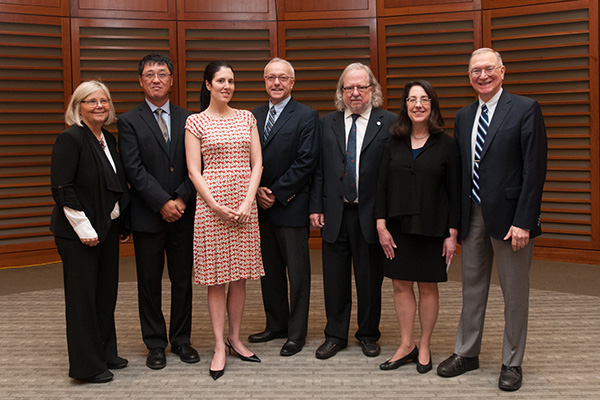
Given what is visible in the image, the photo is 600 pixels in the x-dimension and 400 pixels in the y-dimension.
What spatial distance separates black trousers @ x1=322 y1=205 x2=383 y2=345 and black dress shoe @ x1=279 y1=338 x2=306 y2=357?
161mm

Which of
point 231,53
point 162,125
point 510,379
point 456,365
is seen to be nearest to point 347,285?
point 456,365

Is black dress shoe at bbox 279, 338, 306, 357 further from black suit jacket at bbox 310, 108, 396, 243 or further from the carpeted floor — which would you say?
black suit jacket at bbox 310, 108, 396, 243

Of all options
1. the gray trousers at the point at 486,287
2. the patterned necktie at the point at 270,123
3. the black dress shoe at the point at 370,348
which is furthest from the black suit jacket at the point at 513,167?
the patterned necktie at the point at 270,123

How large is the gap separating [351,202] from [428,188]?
488 mm

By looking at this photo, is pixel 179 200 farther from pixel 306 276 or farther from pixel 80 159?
pixel 306 276

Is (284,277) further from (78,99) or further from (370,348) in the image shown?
(78,99)

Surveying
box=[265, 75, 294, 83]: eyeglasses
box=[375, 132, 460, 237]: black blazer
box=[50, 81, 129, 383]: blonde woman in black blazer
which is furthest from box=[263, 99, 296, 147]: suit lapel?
box=[50, 81, 129, 383]: blonde woman in black blazer

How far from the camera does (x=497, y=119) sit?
2.77m

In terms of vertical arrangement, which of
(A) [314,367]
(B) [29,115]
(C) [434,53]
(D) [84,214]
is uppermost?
(C) [434,53]

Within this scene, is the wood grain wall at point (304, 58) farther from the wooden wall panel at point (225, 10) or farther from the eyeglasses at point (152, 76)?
the eyeglasses at point (152, 76)

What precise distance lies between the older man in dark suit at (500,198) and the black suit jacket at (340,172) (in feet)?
1.49

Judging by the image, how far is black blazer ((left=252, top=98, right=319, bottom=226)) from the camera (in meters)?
3.36

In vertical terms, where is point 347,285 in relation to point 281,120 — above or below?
below

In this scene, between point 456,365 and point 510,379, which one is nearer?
point 510,379
